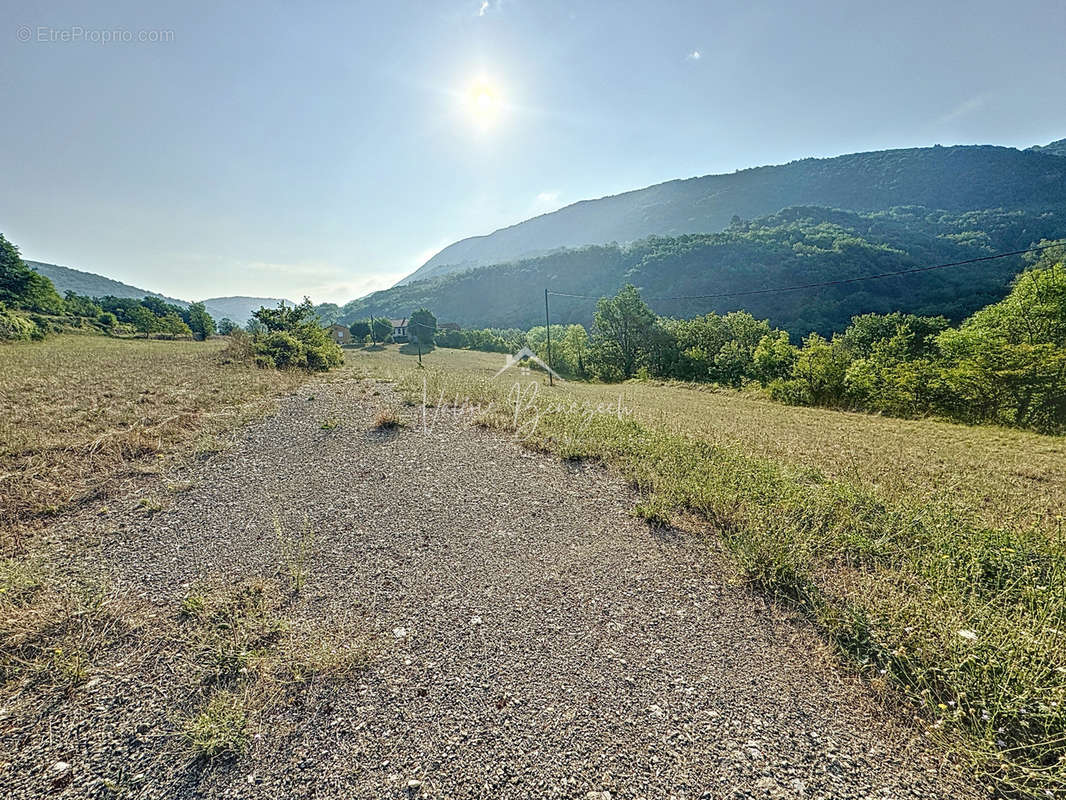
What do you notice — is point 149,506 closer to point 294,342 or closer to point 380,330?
point 294,342

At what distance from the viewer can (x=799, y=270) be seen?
196 ft

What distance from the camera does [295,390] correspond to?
39.0ft

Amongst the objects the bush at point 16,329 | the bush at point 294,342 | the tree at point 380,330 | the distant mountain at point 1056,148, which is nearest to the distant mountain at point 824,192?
the distant mountain at point 1056,148

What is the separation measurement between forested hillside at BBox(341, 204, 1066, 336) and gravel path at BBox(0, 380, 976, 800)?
178 feet

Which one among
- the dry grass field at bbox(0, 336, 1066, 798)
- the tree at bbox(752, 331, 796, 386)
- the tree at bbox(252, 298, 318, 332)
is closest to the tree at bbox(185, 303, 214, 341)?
the tree at bbox(252, 298, 318, 332)

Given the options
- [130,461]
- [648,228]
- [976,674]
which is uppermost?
[648,228]

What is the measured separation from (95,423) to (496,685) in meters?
8.69

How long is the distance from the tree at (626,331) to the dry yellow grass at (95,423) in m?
30.0

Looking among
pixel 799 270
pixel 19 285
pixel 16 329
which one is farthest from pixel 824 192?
pixel 19 285

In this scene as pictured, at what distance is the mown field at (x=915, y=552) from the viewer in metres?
2.27

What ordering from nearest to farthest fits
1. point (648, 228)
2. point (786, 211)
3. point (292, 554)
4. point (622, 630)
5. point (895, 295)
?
point (622, 630) < point (292, 554) < point (895, 295) < point (786, 211) < point (648, 228)

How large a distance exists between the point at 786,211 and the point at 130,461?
116m

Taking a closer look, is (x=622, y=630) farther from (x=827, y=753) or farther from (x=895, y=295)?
(x=895, y=295)

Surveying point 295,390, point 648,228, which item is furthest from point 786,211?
point 295,390
